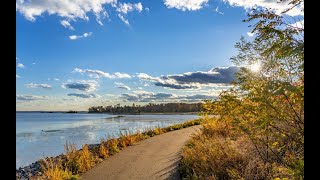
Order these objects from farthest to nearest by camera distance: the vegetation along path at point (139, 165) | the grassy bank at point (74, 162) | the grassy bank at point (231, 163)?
1. the vegetation along path at point (139, 165)
2. the grassy bank at point (74, 162)
3. the grassy bank at point (231, 163)

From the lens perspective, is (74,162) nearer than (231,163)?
No

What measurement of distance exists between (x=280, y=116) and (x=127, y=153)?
9.38 meters

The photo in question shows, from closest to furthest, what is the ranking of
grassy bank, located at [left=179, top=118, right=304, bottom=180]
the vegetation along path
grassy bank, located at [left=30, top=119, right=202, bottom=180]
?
grassy bank, located at [left=179, top=118, right=304, bottom=180]
grassy bank, located at [left=30, top=119, right=202, bottom=180]
the vegetation along path

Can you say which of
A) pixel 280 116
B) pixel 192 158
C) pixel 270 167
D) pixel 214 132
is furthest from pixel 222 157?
pixel 214 132

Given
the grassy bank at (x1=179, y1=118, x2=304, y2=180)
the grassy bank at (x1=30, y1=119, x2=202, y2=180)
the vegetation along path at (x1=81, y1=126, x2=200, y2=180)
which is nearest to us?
the grassy bank at (x1=179, y1=118, x2=304, y2=180)

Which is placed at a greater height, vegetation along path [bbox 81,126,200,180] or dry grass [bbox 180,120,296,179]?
dry grass [bbox 180,120,296,179]

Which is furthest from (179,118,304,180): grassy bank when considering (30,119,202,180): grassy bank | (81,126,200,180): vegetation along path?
(30,119,202,180): grassy bank

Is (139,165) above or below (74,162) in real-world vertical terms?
below

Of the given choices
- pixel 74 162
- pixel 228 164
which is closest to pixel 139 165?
pixel 74 162

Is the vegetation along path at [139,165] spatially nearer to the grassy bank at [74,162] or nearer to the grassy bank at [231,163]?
the grassy bank at [74,162]

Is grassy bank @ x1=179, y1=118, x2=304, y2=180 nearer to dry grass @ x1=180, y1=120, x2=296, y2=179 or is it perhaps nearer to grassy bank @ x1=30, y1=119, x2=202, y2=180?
dry grass @ x1=180, y1=120, x2=296, y2=179

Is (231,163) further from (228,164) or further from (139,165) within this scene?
(139,165)

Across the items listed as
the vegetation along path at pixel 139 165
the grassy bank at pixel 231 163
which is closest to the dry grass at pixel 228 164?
the grassy bank at pixel 231 163
